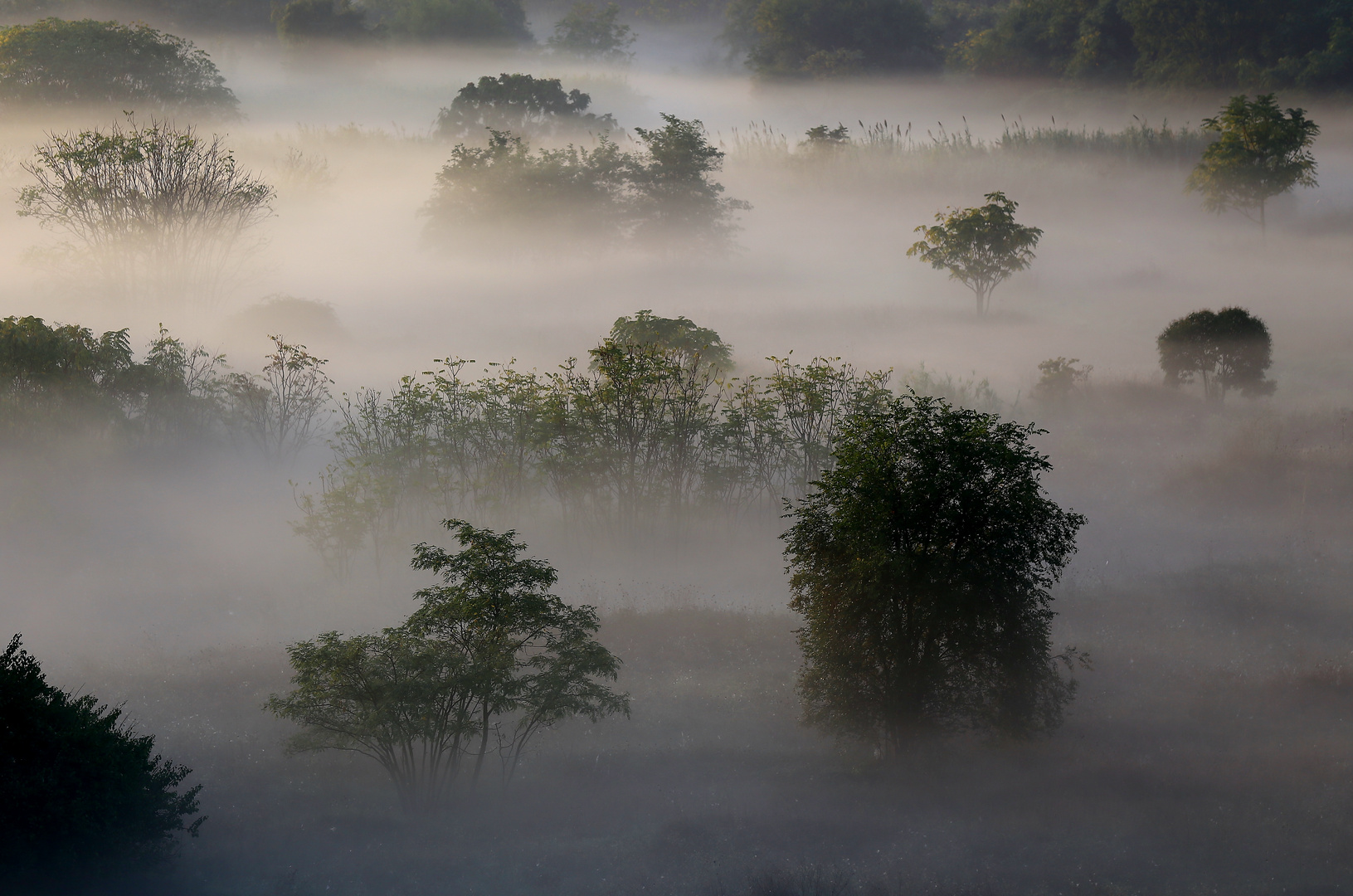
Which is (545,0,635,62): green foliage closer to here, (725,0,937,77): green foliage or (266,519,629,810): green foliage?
(725,0,937,77): green foliage

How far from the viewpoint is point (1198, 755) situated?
722 inches

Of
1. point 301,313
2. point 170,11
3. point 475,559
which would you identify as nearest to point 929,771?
point 475,559

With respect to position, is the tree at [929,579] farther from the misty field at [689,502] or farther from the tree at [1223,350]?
the tree at [1223,350]

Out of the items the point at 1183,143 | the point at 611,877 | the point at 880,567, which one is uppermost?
the point at 1183,143

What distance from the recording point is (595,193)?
5253 cm

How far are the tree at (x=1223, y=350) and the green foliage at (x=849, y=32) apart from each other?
221ft

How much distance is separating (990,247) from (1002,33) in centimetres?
5901

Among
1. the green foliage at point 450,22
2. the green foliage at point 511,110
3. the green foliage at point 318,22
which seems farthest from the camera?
the green foliage at point 450,22

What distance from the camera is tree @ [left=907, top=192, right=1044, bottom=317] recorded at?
4144 cm

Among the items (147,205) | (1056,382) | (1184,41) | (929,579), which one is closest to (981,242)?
(1056,382)

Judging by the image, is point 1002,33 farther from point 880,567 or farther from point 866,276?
point 880,567

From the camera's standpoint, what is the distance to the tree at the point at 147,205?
131 feet

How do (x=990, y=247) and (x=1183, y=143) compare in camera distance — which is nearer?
(x=990, y=247)

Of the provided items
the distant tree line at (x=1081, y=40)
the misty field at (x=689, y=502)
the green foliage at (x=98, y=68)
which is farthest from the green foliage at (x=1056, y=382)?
the green foliage at (x=98, y=68)
